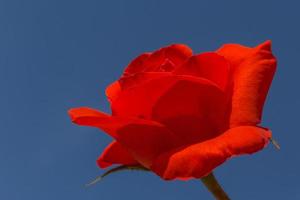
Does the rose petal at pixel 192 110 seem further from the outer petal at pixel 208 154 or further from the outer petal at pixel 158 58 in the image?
the outer petal at pixel 158 58

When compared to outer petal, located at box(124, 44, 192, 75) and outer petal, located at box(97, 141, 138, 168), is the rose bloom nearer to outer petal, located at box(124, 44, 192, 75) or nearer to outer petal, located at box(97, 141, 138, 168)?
outer petal, located at box(97, 141, 138, 168)

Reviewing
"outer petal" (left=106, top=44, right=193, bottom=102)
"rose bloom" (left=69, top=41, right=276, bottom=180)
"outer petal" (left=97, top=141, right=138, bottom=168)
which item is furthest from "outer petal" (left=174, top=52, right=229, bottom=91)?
"outer petal" (left=97, top=141, right=138, bottom=168)

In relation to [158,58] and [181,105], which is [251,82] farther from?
[158,58]

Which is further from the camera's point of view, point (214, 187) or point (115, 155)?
point (115, 155)

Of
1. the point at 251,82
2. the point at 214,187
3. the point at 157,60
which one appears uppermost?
the point at 157,60

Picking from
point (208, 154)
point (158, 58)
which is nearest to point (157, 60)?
point (158, 58)

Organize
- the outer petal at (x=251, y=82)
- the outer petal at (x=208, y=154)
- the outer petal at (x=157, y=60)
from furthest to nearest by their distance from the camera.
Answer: the outer petal at (x=157, y=60)
the outer petal at (x=251, y=82)
the outer petal at (x=208, y=154)

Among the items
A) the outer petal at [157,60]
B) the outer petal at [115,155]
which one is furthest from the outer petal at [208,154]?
the outer petal at [157,60]
